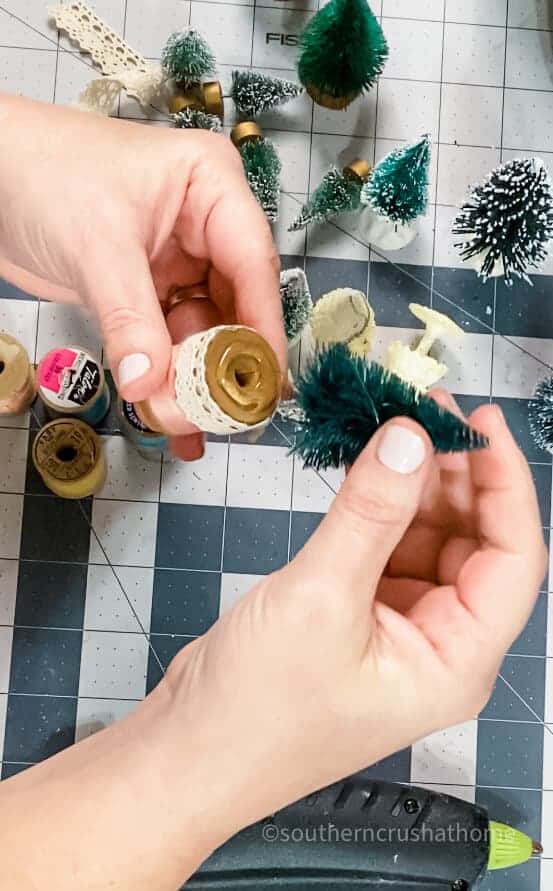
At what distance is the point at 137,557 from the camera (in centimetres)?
84

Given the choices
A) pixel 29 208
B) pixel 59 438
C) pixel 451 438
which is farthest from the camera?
pixel 59 438

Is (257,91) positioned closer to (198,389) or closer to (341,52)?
(341,52)

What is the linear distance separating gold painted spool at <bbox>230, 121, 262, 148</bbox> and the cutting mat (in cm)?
6

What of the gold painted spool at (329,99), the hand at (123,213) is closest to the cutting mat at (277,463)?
the gold painted spool at (329,99)

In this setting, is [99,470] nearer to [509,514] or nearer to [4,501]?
[4,501]

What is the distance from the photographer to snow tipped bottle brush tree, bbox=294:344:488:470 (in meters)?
0.49

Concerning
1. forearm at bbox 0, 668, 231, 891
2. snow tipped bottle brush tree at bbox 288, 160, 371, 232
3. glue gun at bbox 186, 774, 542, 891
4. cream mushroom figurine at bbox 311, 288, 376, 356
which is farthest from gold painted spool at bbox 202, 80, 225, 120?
glue gun at bbox 186, 774, 542, 891

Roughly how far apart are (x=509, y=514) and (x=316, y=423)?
14 cm

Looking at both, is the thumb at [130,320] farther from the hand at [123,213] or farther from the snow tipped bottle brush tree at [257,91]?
the snow tipped bottle brush tree at [257,91]

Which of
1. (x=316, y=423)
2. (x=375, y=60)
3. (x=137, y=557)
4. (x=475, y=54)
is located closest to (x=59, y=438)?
(x=137, y=557)

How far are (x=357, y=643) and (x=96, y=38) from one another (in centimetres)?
73

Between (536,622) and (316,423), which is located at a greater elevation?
(316,423)

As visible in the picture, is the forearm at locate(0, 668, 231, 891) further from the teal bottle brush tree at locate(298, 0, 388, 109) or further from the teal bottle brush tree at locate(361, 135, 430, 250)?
the teal bottle brush tree at locate(298, 0, 388, 109)

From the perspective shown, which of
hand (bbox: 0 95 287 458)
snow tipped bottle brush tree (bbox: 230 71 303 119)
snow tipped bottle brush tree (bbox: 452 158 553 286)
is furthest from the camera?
snow tipped bottle brush tree (bbox: 230 71 303 119)
